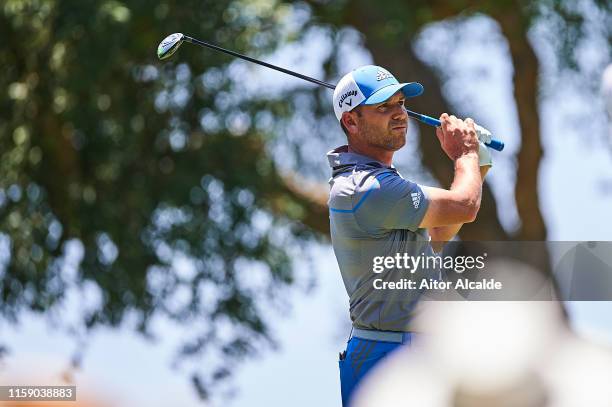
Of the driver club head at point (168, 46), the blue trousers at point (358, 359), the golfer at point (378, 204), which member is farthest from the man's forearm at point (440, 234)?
the driver club head at point (168, 46)

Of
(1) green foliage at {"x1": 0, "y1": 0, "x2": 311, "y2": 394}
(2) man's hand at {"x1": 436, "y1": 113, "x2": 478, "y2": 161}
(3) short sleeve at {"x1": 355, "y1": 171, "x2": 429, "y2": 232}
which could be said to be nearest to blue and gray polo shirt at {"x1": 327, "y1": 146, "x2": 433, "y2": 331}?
(3) short sleeve at {"x1": 355, "y1": 171, "x2": 429, "y2": 232}

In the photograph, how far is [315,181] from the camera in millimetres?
13320

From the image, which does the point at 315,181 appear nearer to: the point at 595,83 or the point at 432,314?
the point at 595,83

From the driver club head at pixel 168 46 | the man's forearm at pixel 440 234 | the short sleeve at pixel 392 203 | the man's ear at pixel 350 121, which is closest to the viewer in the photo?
the short sleeve at pixel 392 203

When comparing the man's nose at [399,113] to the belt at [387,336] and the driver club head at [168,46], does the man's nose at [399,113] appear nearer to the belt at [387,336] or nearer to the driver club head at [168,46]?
the belt at [387,336]

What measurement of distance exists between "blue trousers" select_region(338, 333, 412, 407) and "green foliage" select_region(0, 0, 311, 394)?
7003 mm

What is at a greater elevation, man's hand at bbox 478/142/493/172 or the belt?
man's hand at bbox 478/142/493/172

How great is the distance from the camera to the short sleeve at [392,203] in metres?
4.66

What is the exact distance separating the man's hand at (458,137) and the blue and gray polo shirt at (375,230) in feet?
0.82

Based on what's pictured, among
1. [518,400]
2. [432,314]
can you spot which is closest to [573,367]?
[518,400]

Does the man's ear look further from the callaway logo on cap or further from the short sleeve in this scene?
the short sleeve

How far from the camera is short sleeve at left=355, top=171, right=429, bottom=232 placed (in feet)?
15.3

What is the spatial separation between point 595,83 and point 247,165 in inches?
141

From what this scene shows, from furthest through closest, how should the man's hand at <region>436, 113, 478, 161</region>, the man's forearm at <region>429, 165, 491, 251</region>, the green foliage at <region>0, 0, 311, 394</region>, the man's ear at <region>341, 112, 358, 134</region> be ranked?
the green foliage at <region>0, 0, 311, 394</region>
the man's forearm at <region>429, 165, 491, 251</region>
the man's ear at <region>341, 112, 358, 134</region>
the man's hand at <region>436, 113, 478, 161</region>
